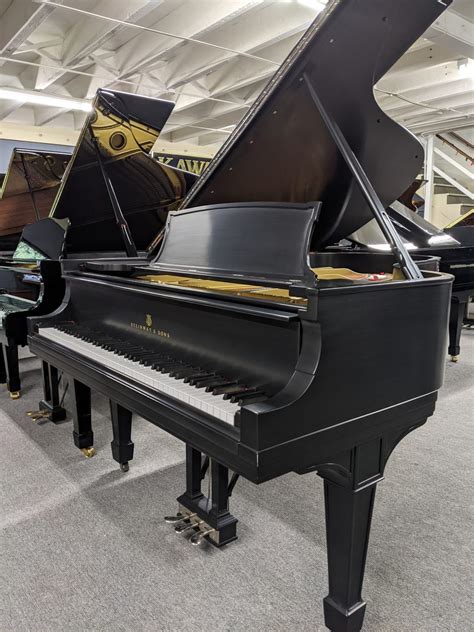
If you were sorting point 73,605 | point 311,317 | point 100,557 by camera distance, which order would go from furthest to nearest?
point 100,557
point 73,605
point 311,317

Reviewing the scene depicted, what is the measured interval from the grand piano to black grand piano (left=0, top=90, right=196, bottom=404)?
0.50 meters

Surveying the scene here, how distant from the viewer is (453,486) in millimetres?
2414

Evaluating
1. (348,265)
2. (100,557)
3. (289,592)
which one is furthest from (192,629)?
(348,265)

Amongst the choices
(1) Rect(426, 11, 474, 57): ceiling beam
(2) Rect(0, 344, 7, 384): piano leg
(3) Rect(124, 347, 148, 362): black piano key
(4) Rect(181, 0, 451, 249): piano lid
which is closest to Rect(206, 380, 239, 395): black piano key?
(3) Rect(124, 347, 148, 362): black piano key

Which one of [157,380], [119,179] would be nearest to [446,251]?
[119,179]

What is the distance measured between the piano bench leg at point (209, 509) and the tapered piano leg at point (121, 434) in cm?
47

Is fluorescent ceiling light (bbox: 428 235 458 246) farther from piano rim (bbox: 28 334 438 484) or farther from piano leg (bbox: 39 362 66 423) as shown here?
piano leg (bbox: 39 362 66 423)

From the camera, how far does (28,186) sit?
4082mm

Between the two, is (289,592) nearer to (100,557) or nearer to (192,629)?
(192,629)

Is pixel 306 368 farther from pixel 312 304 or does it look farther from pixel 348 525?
pixel 348 525

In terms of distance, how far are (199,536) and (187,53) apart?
6719 mm

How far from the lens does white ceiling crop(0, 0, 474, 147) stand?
5.12 metres

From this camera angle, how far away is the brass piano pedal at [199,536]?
6.13 ft

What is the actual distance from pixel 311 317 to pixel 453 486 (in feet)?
5.65
